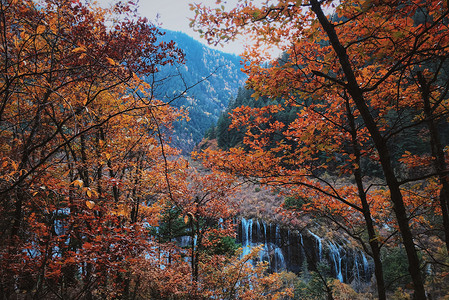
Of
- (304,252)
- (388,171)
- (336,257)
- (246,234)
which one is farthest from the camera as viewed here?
(246,234)

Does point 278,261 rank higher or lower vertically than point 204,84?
lower

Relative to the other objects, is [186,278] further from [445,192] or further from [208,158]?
[445,192]

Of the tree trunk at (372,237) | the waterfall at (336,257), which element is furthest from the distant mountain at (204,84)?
the tree trunk at (372,237)

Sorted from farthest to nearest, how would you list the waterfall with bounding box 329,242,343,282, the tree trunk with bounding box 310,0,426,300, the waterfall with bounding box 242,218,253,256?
the waterfall with bounding box 242,218,253,256
the waterfall with bounding box 329,242,343,282
the tree trunk with bounding box 310,0,426,300

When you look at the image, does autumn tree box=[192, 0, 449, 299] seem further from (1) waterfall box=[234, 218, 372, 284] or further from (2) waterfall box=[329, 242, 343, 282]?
(2) waterfall box=[329, 242, 343, 282]

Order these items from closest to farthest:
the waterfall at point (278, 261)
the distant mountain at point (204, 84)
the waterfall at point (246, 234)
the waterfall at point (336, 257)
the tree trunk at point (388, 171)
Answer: the tree trunk at point (388, 171) → the waterfall at point (336, 257) → the waterfall at point (278, 261) → the waterfall at point (246, 234) → the distant mountain at point (204, 84)

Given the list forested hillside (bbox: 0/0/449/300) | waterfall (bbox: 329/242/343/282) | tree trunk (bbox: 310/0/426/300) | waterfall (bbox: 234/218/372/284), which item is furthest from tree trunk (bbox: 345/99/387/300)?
waterfall (bbox: 329/242/343/282)

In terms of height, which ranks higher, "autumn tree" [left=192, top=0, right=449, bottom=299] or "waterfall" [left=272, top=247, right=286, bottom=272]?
"autumn tree" [left=192, top=0, right=449, bottom=299]

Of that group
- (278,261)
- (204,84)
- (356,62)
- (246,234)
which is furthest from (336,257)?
(204,84)

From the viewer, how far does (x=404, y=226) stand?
88.9 inches

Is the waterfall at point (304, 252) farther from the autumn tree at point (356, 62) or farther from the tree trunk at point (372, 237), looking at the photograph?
the autumn tree at point (356, 62)

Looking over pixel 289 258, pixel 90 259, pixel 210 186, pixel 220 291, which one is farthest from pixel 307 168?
pixel 289 258

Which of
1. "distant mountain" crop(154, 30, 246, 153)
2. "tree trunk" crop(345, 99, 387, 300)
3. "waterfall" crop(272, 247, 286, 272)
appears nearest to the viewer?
"tree trunk" crop(345, 99, 387, 300)

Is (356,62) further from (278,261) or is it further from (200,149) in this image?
(278,261)
